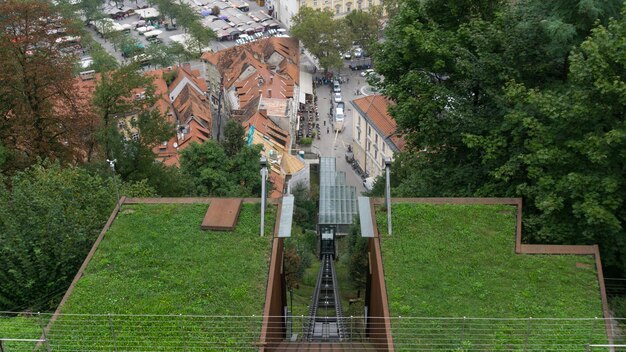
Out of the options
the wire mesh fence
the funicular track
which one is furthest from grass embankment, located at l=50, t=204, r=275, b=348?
the funicular track

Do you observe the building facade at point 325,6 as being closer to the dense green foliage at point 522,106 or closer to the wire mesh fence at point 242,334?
the dense green foliage at point 522,106

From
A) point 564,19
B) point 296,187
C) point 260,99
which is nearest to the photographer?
point 564,19

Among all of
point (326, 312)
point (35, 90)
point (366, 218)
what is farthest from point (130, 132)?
point (366, 218)

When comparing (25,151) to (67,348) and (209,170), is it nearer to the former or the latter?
(209,170)

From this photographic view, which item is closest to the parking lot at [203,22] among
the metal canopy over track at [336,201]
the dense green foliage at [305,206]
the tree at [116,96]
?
the dense green foliage at [305,206]

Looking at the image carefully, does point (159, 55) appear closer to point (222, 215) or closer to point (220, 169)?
point (220, 169)

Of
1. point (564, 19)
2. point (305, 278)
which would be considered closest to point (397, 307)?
point (564, 19)

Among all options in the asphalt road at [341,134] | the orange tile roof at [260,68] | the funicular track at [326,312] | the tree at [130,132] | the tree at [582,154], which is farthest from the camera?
the orange tile roof at [260,68]
